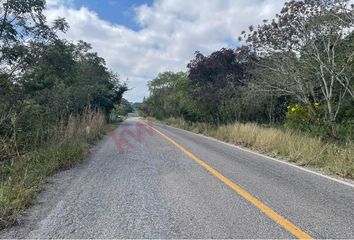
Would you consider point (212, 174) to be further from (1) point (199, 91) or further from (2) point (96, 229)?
(1) point (199, 91)

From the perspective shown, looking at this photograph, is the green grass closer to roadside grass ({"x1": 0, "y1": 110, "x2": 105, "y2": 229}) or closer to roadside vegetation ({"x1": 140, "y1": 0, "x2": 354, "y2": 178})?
roadside grass ({"x1": 0, "y1": 110, "x2": 105, "y2": 229})

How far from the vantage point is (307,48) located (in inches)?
571

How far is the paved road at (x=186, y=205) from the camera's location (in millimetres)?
4297

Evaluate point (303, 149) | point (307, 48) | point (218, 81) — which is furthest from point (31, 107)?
point (218, 81)

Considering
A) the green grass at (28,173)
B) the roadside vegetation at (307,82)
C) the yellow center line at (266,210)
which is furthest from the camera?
the roadside vegetation at (307,82)

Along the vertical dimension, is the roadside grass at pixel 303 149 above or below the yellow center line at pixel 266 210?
above

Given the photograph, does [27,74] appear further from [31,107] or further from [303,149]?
[303,149]

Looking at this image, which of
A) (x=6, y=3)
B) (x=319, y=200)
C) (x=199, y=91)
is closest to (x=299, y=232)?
(x=319, y=200)

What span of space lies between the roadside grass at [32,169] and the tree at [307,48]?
363 inches

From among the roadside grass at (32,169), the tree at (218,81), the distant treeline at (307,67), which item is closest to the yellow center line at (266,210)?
the roadside grass at (32,169)

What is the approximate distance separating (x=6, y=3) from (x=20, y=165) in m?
4.67

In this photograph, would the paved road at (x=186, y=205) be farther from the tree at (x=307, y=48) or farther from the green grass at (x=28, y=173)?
the tree at (x=307, y=48)

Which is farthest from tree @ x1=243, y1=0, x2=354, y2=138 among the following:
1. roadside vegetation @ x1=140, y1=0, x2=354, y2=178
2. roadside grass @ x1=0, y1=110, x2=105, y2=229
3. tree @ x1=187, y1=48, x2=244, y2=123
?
roadside grass @ x1=0, y1=110, x2=105, y2=229

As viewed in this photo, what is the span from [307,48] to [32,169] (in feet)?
38.3
